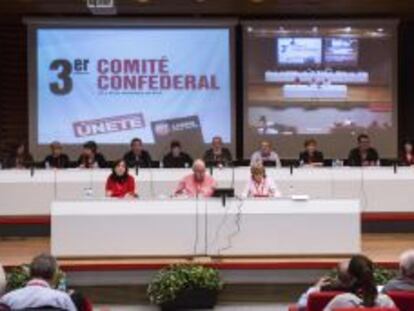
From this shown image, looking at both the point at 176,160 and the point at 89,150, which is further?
the point at 176,160

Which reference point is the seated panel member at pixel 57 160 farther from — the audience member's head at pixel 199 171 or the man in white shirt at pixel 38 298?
the man in white shirt at pixel 38 298

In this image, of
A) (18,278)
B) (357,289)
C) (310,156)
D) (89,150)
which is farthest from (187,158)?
(357,289)

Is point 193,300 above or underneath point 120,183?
underneath

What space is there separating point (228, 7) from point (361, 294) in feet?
34.3

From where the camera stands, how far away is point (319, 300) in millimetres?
4875

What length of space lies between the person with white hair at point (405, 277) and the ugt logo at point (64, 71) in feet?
34.7

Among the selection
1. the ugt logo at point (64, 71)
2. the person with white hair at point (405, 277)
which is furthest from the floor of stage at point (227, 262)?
the ugt logo at point (64, 71)

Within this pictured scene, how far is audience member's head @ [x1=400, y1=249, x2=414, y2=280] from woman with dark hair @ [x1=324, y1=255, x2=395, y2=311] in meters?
0.54

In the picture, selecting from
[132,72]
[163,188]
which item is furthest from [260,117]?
[163,188]

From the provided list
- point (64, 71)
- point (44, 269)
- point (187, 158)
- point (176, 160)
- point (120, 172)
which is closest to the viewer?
point (44, 269)

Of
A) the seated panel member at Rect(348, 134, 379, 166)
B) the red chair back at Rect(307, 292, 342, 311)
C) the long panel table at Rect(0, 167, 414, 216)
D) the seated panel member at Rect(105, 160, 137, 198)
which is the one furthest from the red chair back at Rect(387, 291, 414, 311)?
the seated panel member at Rect(348, 134, 379, 166)

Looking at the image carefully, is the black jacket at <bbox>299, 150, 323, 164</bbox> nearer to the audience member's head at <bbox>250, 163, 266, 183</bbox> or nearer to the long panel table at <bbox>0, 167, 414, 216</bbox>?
the long panel table at <bbox>0, 167, 414, 216</bbox>

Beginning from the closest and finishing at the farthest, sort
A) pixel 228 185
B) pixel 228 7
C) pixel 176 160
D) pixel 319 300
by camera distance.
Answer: pixel 319 300 < pixel 228 185 < pixel 176 160 < pixel 228 7

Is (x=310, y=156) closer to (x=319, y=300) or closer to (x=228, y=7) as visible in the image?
(x=228, y=7)
